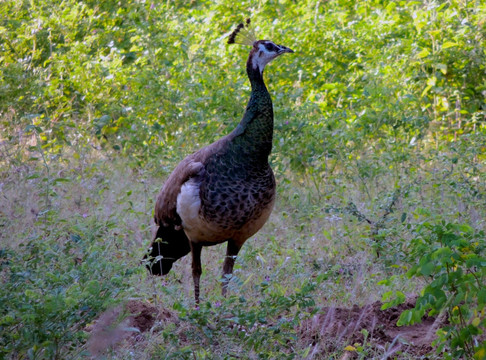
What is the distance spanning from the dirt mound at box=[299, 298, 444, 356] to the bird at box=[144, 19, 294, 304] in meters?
0.74

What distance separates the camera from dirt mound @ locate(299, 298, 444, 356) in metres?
3.71

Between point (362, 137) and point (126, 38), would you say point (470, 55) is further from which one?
point (126, 38)

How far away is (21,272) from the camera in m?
3.25

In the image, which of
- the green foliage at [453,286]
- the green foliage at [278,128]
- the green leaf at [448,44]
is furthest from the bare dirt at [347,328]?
the green leaf at [448,44]

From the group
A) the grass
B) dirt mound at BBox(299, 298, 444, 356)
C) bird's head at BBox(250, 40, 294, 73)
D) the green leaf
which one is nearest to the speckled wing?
the grass

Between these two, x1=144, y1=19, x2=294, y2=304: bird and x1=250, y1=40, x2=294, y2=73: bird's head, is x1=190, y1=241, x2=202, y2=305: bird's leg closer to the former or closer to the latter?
x1=144, y1=19, x2=294, y2=304: bird

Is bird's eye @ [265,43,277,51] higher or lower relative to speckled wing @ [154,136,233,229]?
higher

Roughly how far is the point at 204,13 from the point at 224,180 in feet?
17.1

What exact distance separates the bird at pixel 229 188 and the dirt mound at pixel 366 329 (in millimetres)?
738

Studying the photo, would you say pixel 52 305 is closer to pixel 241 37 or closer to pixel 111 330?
pixel 111 330

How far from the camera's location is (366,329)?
395 centimetres

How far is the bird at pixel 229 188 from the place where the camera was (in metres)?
4.39

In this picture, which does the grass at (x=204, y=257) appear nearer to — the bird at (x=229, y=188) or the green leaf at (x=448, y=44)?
the bird at (x=229, y=188)

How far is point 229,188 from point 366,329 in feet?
3.83
